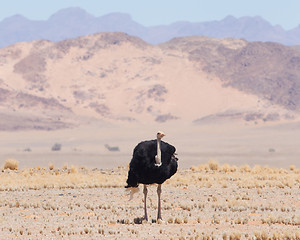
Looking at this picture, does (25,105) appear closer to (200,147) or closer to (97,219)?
(200,147)

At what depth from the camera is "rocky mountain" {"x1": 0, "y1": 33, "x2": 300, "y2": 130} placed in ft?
322

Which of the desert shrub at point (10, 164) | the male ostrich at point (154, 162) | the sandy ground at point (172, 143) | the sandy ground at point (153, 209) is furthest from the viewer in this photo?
the sandy ground at point (172, 143)

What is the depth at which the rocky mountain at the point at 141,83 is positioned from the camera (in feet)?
322

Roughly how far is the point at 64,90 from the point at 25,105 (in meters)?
10.2

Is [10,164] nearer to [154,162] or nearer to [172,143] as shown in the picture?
[154,162]

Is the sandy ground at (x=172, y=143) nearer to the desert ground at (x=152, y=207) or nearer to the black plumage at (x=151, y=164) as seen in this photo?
the desert ground at (x=152, y=207)

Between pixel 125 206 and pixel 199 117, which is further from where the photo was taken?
pixel 199 117

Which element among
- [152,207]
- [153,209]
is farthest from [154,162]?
[152,207]

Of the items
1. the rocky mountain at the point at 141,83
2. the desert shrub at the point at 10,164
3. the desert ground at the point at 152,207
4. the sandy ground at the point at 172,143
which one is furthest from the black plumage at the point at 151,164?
the rocky mountain at the point at 141,83

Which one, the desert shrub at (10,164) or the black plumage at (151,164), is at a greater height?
the desert shrub at (10,164)

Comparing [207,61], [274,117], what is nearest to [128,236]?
[274,117]

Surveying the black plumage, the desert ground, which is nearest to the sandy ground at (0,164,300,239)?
the desert ground

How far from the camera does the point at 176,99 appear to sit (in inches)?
4190

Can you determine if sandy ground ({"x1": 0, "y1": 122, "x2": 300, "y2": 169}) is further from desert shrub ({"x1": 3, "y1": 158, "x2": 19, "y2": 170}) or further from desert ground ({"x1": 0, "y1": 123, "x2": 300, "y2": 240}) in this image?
desert ground ({"x1": 0, "y1": 123, "x2": 300, "y2": 240})
